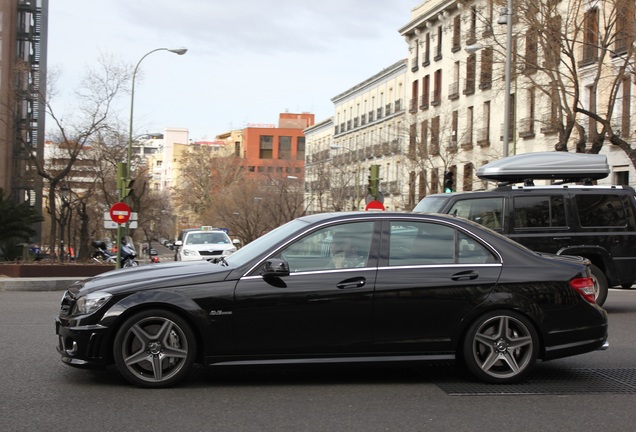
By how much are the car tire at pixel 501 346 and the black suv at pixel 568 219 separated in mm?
5628

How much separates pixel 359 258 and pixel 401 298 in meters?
0.51

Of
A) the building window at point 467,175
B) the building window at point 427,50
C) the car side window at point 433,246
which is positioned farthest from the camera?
the building window at point 427,50

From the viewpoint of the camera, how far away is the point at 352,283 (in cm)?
709

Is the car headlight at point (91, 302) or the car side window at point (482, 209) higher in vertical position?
the car side window at point (482, 209)

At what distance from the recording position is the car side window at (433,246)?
24.0ft

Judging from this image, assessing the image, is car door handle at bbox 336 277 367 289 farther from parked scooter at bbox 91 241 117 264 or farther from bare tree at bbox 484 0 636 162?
parked scooter at bbox 91 241 117 264

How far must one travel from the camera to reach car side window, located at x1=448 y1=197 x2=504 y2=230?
12.9 m

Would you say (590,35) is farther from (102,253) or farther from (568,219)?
(568,219)

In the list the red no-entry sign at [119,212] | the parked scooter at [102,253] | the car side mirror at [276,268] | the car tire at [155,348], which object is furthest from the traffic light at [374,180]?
the car tire at [155,348]

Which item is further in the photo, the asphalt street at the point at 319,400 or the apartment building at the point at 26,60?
the apartment building at the point at 26,60

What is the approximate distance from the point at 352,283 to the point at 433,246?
866mm

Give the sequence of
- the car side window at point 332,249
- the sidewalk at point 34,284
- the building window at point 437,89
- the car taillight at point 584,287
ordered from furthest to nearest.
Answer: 1. the building window at point 437,89
2. the sidewalk at point 34,284
3. the car taillight at point 584,287
4. the car side window at point 332,249

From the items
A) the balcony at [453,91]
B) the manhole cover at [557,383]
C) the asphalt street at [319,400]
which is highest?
the balcony at [453,91]

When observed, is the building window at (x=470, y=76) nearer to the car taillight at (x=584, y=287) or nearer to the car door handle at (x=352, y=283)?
the car taillight at (x=584, y=287)
